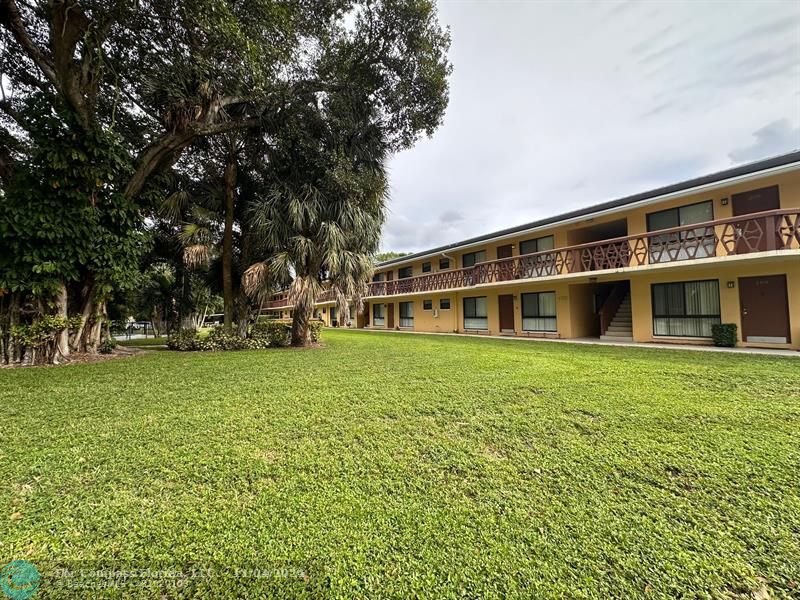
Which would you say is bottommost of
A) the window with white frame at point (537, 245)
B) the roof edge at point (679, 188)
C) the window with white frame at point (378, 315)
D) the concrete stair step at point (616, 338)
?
the concrete stair step at point (616, 338)

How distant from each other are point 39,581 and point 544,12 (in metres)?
16.3

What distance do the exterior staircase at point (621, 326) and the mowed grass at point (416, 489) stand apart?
8.93 metres

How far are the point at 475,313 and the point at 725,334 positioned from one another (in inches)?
432

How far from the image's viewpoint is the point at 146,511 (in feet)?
8.11

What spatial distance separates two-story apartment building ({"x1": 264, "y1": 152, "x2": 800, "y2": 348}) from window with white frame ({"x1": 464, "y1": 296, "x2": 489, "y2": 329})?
8 centimetres

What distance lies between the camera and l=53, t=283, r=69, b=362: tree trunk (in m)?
8.32

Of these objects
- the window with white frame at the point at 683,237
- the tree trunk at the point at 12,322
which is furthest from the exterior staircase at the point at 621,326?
the tree trunk at the point at 12,322

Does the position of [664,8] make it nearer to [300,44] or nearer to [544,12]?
[544,12]

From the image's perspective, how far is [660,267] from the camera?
34.7 ft

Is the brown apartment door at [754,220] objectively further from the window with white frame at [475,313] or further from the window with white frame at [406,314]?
the window with white frame at [406,314]

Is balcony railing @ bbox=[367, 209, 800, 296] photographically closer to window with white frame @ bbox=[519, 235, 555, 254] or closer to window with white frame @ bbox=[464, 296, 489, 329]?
window with white frame @ bbox=[519, 235, 555, 254]

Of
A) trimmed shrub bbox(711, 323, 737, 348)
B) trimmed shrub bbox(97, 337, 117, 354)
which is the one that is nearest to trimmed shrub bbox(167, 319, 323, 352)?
trimmed shrub bbox(97, 337, 117, 354)

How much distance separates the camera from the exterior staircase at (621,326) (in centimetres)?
Result: 1364

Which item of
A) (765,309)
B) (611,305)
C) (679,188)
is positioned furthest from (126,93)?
(765,309)
